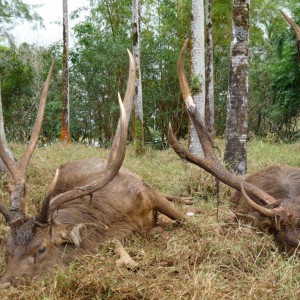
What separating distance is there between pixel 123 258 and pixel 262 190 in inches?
75.5

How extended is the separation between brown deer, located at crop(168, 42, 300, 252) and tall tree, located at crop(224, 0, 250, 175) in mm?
1280

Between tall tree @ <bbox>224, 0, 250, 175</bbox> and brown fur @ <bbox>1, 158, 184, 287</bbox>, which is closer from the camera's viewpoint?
brown fur @ <bbox>1, 158, 184, 287</bbox>

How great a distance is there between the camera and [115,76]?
879 inches

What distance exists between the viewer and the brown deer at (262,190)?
4.50 meters

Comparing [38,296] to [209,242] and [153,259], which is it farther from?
[209,242]

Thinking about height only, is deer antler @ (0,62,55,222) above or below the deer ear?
above

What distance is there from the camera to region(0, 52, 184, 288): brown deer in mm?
4180

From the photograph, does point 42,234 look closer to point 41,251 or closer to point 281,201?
point 41,251

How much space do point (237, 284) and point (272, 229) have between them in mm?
1077

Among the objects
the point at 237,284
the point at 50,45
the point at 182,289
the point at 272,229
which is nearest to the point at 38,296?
the point at 182,289

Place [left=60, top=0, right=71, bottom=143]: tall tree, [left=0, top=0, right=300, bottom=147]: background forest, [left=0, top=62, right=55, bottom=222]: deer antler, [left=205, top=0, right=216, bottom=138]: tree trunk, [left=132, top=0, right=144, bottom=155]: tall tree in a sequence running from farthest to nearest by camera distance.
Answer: [left=0, top=0, right=300, bottom=147]: background forest, [left=60, top=0, right=71, bottom=143]: tall tree, [left=205, top=0, right=216, bottom=138]: tree trunk, [left=132, top=0, right=144, bottom=155]: tall tree, [left=0, top=62, right=55, bottom=222]: deer antler

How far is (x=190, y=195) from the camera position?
726 centimetres

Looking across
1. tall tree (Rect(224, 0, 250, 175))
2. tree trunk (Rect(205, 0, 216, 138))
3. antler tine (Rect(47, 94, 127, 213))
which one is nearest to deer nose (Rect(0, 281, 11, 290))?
antler tine (Rect(47, 94, 127, 213))

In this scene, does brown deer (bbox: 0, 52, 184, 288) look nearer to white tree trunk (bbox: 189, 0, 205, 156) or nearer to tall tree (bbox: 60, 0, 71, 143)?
white tree trunk (bbox: 189, 0, 205, 156)
